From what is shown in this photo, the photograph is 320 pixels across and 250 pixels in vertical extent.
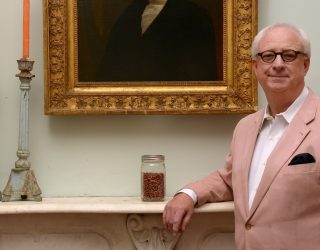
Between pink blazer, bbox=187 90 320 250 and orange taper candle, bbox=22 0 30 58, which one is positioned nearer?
pink blazer, bbox=187 90 320 250

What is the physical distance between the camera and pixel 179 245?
180 cm

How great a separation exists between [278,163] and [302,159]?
0.19 ft

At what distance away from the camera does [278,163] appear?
1.42m

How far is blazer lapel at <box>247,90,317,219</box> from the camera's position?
1.42 metres

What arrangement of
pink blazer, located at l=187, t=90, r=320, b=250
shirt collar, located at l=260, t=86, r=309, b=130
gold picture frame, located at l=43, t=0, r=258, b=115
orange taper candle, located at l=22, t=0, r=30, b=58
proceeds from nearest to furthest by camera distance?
pink blazer, located at l=187, t=90, r=320, b=250 → shirt collar, located at l=260, t=86, r=309, b=130 → orange taper candle, located at l=22, t=0, r=30, b=58 → gold picture frame, located at l=43, t=0, r=258, b=115

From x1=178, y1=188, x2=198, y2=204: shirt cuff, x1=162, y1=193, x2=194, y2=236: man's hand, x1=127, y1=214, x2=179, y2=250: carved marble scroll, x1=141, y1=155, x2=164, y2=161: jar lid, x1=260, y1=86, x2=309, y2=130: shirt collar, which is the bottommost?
x1=127, y1=214, x2=179, y2=250: carved marble scroll

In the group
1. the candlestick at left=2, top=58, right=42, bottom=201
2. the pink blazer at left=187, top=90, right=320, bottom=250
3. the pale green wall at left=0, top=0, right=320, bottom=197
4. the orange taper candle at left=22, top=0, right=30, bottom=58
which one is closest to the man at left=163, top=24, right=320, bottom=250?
the pink blazer at left=187, top=90, right=320, bottom=250

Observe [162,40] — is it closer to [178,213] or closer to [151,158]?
[151,158]

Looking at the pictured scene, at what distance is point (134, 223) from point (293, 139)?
1.88ft

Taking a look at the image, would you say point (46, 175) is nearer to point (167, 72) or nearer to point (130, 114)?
point (130, 114)

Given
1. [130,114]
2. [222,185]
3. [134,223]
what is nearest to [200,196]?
[222,185]

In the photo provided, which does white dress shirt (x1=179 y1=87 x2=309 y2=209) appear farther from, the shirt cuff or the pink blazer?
the shirt cuff

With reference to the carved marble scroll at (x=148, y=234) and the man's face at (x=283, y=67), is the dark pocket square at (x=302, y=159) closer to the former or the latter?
the man's face at (x=283, y=67)

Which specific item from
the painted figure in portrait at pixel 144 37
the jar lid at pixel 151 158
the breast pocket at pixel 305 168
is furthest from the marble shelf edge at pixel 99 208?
the painted figure in portrait at pixel 144 37
